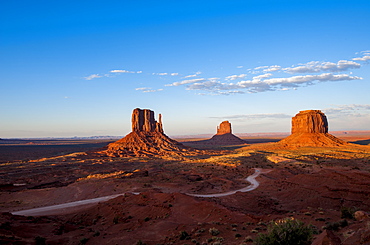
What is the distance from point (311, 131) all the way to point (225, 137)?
7670cm

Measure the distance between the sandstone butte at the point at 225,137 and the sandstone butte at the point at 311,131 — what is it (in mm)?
54848

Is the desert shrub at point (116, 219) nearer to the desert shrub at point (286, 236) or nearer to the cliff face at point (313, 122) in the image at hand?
the desert shrub at point (286, 236)

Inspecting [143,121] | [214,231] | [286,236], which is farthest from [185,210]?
[143,121]

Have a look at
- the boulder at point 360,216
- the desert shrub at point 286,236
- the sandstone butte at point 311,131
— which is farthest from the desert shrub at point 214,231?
the sandstone butte at point 311,131

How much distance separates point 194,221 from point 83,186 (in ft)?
76.7

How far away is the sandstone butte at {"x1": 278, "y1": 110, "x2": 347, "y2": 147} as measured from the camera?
103 meters

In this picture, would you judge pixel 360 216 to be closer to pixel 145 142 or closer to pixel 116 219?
pixel 116 219

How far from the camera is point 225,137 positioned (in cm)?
18338

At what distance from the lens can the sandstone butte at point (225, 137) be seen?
174 m

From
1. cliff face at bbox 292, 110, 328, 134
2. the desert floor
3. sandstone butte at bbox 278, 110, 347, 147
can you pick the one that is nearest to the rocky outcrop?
sandstone butte at bbox 278, 110, 347, 147

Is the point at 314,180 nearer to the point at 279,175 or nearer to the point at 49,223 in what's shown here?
the point at 279,175

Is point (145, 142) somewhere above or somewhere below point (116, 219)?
above

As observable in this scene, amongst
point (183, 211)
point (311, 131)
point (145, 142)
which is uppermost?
point (311, 131)

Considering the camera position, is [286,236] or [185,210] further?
[185,210]
